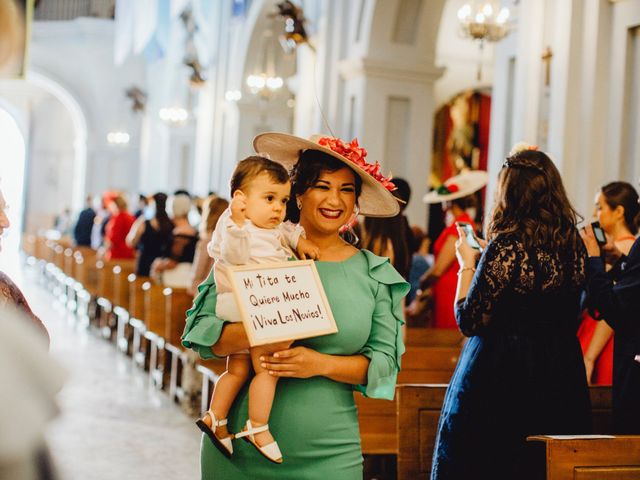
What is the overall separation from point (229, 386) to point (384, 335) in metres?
0.49

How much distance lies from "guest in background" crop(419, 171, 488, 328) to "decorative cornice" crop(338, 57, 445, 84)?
4.41 metres

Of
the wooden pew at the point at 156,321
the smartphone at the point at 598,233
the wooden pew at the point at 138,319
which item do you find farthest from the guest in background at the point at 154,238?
the smartphone at the point at 598,233

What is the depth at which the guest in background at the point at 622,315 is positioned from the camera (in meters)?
3.65

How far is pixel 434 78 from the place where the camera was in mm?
10992

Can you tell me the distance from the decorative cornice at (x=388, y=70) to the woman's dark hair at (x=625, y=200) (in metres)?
6.31

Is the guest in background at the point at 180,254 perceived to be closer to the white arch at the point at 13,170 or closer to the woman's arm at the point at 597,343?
the woman's arm at the point at 597,343

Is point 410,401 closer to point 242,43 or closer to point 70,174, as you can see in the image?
point 242,43

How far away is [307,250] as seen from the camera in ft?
9.14

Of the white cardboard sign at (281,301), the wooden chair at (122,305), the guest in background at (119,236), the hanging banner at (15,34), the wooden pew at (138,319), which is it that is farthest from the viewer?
the hanging banner at (15,34)

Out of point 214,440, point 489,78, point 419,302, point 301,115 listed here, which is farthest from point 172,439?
point 489,78

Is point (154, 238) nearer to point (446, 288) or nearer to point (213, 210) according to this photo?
point (213, 210)

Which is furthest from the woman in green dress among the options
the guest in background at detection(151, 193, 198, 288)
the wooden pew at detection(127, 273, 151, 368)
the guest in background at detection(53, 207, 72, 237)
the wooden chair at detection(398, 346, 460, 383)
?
the guest in background at detection(53, 207, 72, 237)

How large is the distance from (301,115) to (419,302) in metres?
6.28

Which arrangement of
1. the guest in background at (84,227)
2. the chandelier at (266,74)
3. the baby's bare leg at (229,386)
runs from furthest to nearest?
1. the guest in background at (84,227)
2. the chandelier at (266,74)
3. the baby's bare leg at (229,386)
